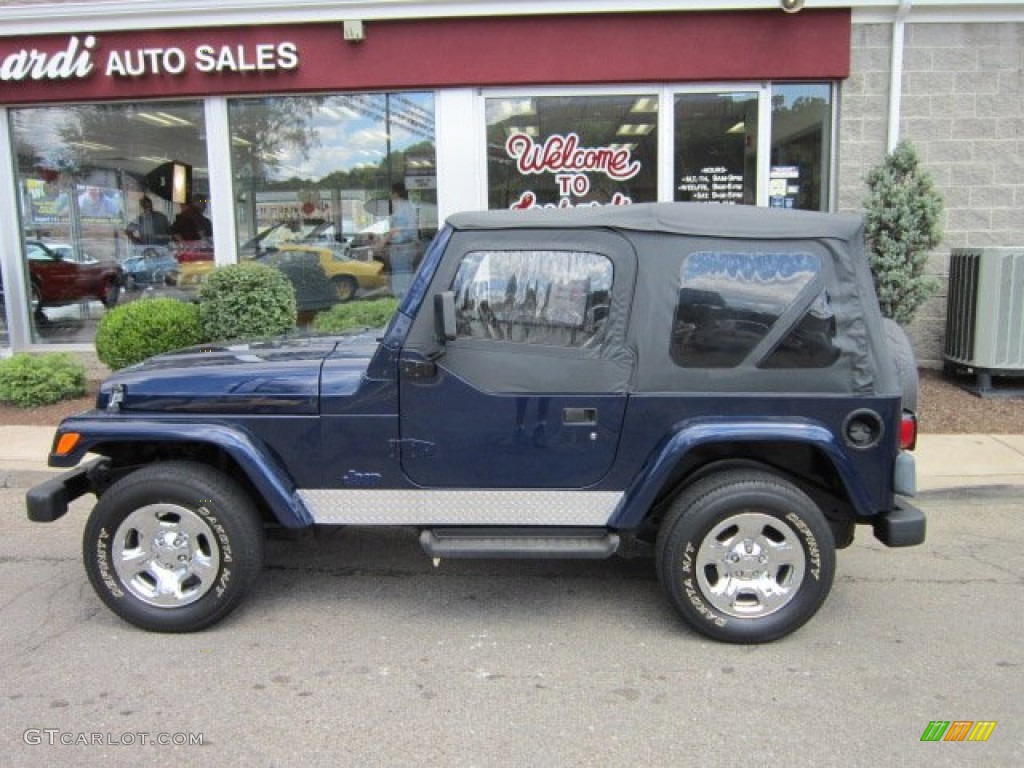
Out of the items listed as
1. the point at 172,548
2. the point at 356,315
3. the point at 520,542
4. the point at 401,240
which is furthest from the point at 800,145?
the point at 172,548

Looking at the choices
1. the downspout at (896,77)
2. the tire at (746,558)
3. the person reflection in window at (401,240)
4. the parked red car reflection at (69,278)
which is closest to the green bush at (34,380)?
the parked red car reflection at (69,278)

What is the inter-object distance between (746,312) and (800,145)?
6.47 metres

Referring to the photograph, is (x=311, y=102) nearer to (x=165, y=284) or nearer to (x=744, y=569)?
(x=165, y=284)

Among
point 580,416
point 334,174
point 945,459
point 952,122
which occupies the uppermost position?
point 952,122

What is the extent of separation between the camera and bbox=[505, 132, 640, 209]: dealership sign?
30.8 ft

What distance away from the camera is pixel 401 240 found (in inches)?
388

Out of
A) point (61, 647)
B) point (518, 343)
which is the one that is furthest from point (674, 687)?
point (61, 647)

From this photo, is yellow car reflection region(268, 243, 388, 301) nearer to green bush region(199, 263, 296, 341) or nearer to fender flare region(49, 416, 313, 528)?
green bush region(199, 263, 296, 341)

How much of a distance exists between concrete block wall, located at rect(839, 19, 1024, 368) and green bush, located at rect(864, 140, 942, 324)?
0.60 metres

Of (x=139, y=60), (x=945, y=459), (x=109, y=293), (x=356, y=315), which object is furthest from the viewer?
(x=109, y=293)

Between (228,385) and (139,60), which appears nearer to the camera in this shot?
(228,385)

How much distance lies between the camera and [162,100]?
957 centimetres

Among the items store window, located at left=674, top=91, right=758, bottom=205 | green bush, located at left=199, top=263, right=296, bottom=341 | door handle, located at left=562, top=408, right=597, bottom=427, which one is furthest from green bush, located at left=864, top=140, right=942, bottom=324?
green bush, located at left=199, top=263, right=296, bottom=341

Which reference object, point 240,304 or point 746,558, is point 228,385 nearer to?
point 746,558
